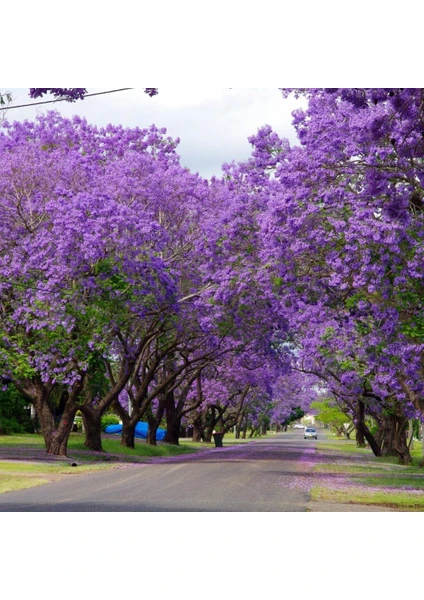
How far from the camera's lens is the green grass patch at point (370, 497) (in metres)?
17.0

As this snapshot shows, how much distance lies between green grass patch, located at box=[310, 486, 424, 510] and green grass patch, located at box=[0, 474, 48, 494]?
593cm

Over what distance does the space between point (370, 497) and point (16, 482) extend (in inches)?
299

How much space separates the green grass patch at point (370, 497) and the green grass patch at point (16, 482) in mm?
5931

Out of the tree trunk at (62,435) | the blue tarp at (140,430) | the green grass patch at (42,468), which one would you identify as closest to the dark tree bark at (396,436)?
the tree trunk at (62,435)

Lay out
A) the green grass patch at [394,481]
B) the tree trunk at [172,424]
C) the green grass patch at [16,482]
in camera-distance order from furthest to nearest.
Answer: the tree trunk at [172,424]
the green grass patch at [394,481]
the green grass patch at [16,482]

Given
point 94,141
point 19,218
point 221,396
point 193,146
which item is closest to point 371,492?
point 193,146

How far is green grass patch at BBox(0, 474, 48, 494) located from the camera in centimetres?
1889

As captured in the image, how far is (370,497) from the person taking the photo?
714 inches

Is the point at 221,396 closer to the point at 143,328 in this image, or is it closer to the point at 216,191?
the point at 143,328

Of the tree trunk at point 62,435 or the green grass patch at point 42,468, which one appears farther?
the tree trunk at point 62,435

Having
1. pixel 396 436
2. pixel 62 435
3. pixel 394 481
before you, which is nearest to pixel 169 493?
pixel 394 481

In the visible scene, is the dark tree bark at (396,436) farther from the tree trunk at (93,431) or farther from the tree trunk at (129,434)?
the tree trunk at (93,431)

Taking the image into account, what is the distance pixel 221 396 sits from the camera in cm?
5212

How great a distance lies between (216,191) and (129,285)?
5.25m
